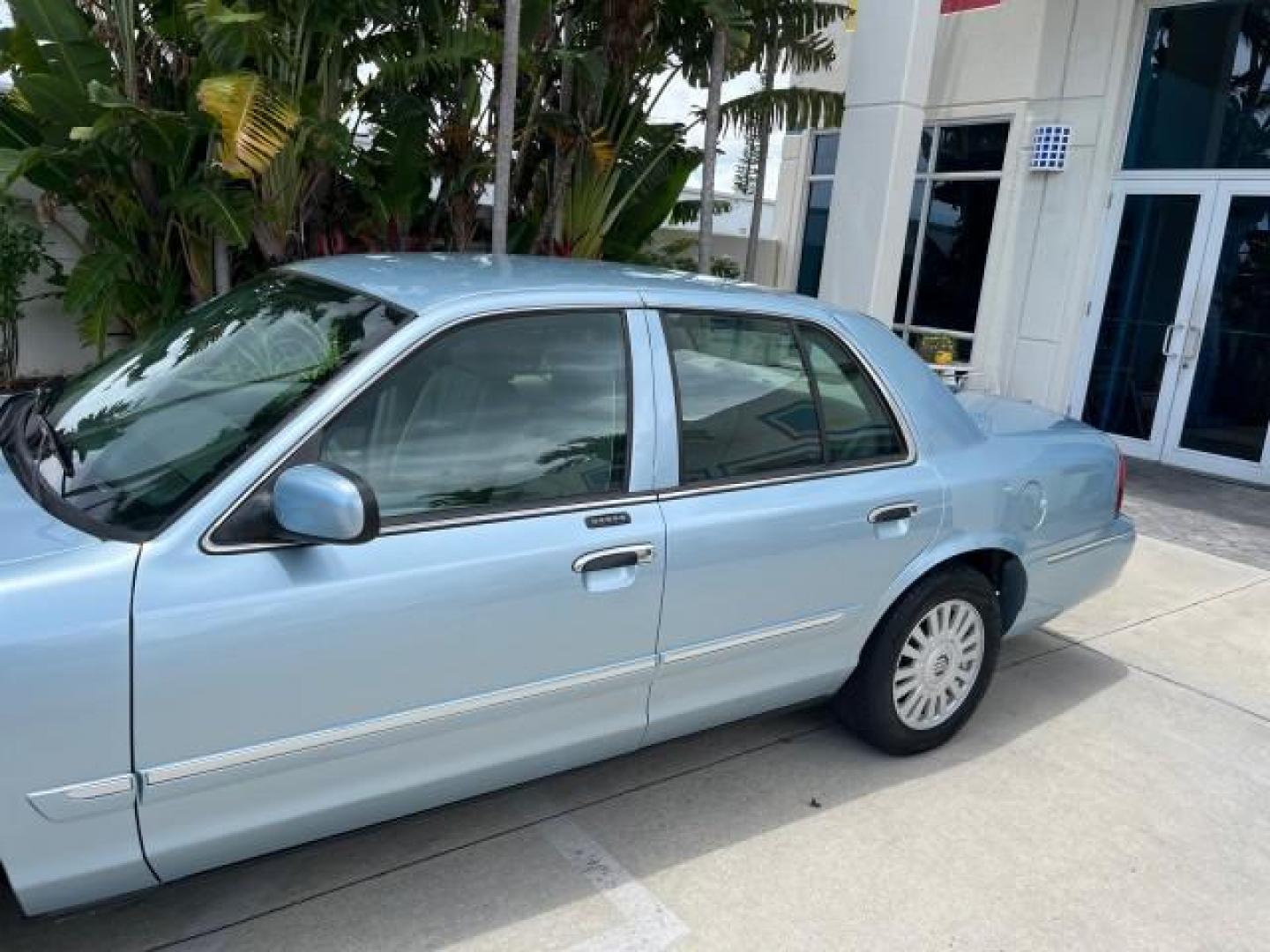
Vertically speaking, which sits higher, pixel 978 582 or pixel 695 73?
pixel 695 73

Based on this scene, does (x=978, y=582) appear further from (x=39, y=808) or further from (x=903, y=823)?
(x=39, y=808)

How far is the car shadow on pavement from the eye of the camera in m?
2.59

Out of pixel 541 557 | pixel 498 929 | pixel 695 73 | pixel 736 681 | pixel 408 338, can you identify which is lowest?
pixel 498 929

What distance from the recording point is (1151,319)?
31.8 feet

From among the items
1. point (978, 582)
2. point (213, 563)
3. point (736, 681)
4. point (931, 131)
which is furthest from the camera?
point (931, 131)

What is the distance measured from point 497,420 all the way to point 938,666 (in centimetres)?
196

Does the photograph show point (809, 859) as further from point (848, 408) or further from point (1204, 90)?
point (1204, 90)

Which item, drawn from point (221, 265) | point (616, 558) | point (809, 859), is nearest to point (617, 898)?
point (809, 859)

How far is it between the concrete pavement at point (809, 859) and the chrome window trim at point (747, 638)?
0.63m

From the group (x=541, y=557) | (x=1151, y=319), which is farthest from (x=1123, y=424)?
Answer: (x=541, y=557)

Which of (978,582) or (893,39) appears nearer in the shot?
(978,582)

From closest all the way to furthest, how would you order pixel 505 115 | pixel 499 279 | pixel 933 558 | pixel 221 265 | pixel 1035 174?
pixel 499 279 → pixel 933 558 → pixel 505 115 → pixel 221 265 → pixel 1035 174

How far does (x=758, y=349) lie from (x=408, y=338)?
123 centimetres

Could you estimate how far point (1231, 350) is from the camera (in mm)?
9156
